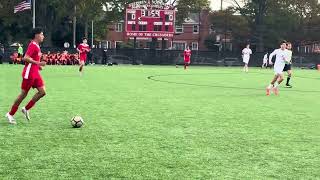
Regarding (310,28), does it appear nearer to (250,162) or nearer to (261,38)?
(261,38)

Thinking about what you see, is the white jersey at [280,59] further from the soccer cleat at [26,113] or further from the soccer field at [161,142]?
the soccer cleat at [26,113]

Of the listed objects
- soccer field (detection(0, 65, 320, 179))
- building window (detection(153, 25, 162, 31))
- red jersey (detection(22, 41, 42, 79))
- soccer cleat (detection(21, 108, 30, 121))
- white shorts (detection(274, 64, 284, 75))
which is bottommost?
soccer field (detection(0, 65, 320, 179))

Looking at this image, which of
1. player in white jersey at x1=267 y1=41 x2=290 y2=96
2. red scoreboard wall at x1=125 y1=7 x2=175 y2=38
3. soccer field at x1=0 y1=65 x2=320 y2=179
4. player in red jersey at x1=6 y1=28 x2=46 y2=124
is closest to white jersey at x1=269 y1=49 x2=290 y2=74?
Result: player in white jersey at x1=267 y1=41 x2=290 y2=96

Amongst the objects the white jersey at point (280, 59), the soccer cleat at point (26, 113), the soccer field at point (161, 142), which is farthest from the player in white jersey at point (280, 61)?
the soccer cleat at point (26, 113)

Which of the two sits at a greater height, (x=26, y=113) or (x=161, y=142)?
(x=26, y=113)

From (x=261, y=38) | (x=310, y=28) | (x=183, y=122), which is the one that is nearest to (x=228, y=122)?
(x=183, y=122)

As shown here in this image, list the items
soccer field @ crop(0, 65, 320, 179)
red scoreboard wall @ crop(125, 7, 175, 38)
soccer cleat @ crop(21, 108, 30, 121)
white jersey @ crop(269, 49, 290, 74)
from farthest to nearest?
red scoreboard wall @ crop(125, 7, 175, 38) → white jersey @ crop(269, 49, 290, 74) → soccer cleat @ crop(21, 108, 30, 121) → soccer field @ crop(0, 65, 320, 179)

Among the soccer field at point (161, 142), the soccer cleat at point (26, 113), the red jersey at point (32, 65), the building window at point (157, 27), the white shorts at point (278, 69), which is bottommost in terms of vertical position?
the soccer field at point (161, 142)

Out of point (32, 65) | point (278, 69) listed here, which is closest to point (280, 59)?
point (278, 69)

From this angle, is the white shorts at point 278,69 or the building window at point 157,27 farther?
the building window at point 157,27

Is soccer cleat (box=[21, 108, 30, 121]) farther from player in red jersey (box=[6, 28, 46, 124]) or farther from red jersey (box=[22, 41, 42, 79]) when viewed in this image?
red jersey (box=[22, 41, 42, 79])

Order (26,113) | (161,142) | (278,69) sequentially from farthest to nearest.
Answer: (278,69)
(26,113)
(161,142)

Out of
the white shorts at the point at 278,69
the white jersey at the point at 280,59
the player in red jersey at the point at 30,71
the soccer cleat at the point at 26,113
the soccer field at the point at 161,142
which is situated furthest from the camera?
the white jersey at the point at 280,59

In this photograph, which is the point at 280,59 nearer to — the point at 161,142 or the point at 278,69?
the point at 278,69
